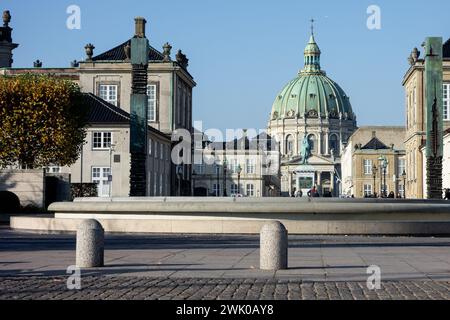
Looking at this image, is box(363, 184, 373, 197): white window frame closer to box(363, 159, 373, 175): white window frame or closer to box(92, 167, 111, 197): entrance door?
box(363, 159, 373, 175): white window frame

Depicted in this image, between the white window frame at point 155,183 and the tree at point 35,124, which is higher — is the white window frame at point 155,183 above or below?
below

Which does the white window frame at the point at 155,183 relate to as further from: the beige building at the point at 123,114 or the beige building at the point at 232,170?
the beige building at the point at 232,170

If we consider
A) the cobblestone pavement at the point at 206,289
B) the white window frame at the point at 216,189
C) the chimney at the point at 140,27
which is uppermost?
the chimney at the point at 140,27

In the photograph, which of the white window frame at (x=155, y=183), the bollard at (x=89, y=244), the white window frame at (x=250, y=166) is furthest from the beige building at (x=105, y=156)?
the white window frame at (x=250, y=166)

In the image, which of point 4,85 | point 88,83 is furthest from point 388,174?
point 4,85

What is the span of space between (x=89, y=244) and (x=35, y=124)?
44.2m

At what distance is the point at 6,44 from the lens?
107 metres

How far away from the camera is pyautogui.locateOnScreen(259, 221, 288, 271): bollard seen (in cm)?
1827

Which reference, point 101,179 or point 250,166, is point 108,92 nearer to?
point 101,179

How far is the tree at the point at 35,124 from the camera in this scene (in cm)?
6094

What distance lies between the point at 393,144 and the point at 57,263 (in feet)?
494

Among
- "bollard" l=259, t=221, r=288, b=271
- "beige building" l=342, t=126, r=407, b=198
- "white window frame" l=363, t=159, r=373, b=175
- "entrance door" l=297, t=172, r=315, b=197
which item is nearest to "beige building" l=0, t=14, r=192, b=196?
"entrance door" l=297, t=172, r=315, b=197

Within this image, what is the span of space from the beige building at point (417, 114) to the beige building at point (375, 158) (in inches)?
1873

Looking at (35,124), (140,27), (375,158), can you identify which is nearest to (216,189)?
(375,158)
